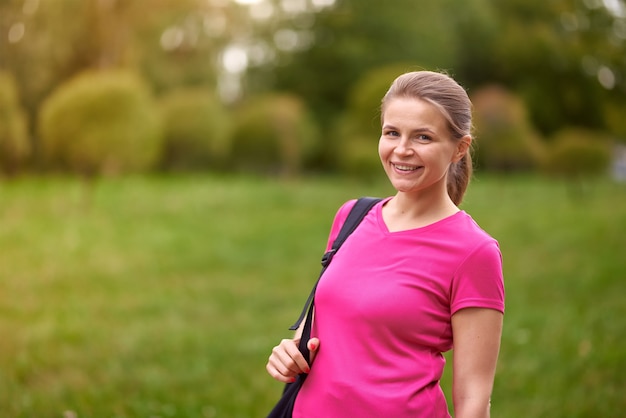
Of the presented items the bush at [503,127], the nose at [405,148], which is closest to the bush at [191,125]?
the bush at [503,127]

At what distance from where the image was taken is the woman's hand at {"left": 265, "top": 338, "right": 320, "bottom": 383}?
210 cm

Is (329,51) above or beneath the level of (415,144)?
beneath

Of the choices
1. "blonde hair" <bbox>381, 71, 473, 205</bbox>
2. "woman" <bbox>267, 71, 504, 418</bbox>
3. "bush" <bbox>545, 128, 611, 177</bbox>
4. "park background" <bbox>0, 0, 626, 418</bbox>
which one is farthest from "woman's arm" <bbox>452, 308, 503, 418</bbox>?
"bush" <bbox>545, 128, 611, 177</bbox>

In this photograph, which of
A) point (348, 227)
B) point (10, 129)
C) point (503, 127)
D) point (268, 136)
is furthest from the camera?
point (268, 136)

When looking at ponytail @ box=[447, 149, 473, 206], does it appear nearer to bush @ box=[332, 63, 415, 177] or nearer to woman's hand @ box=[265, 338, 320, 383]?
woman's hand @ box=[265, 338, 320, 383]

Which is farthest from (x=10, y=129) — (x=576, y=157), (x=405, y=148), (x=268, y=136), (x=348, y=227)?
(x=576, y=157)

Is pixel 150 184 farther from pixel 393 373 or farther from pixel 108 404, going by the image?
pixel 393 373

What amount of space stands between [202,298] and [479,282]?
732cm

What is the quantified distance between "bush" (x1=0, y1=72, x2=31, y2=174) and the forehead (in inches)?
455

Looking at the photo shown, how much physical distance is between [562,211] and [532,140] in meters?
7.59

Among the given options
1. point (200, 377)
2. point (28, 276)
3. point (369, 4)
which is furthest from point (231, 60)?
point (200, 377)

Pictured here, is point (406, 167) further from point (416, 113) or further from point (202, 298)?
point (202, 298)

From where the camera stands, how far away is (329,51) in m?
29.9

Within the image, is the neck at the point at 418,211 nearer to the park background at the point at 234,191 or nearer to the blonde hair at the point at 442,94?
the blonde hair at the point at 442,94
